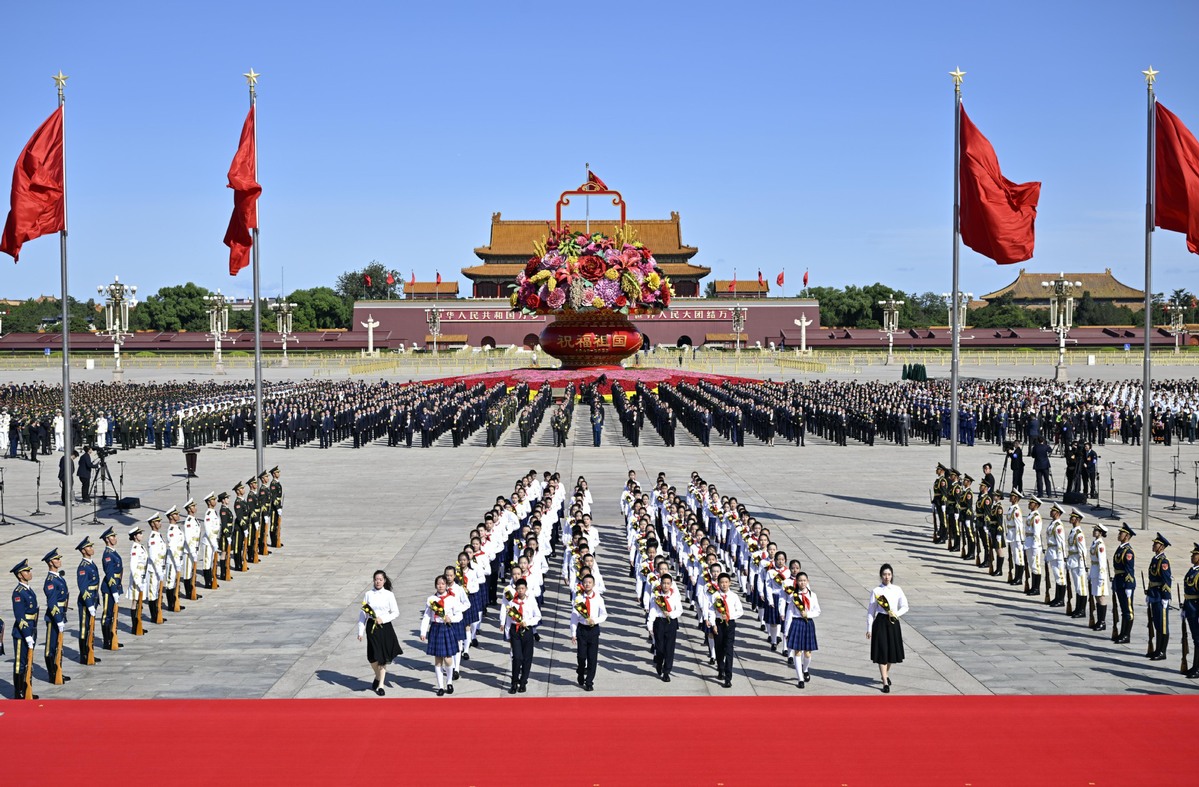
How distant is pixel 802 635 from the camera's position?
408 inches

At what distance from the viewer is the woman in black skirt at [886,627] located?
1009 centimetres

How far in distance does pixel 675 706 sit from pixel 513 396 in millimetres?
31244

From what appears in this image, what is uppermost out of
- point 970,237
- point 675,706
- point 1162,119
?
point 1162,119

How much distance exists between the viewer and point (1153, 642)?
11.3 metres

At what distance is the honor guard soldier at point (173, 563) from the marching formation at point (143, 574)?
0.01m

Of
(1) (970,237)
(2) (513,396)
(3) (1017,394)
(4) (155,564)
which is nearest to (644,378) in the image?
(2) (513,396)

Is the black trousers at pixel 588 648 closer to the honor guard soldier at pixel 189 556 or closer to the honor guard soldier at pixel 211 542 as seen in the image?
the honor guard soldier at pixel 189 556

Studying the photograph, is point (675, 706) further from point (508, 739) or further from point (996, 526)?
point (996, 526)

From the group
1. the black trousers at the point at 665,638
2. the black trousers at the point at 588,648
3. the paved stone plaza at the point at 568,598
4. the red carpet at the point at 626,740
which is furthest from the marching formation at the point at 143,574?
the black trousers at the point at 665,638

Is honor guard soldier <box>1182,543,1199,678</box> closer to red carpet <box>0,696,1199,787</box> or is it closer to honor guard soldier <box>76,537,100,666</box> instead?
red carpet <box>0,696,1199,787</box>

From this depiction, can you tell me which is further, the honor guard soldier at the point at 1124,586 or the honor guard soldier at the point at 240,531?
the honor guard soldier at the point at 240,531

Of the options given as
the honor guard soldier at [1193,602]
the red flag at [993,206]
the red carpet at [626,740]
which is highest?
the red flag at [993,206]

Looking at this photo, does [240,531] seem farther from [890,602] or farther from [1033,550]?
[1033,550]

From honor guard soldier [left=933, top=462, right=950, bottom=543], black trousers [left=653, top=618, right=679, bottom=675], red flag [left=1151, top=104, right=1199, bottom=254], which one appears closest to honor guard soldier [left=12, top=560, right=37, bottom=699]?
black trousers [left=653, top=618, right=679, bottom=675]
